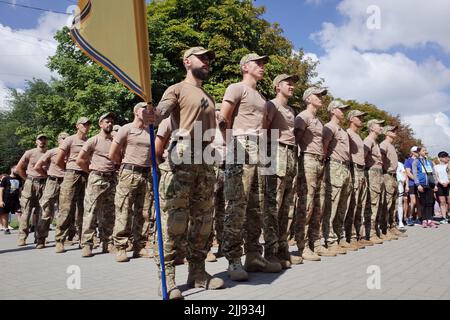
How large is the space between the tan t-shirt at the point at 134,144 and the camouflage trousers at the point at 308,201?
251cm

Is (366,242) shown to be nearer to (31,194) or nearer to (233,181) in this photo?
(233,181)

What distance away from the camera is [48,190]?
28.9 ft

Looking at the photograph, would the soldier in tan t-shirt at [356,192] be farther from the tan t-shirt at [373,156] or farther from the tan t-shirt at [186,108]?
the tan t-shirt at [186,108]

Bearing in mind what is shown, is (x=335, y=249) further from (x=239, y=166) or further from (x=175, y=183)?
(x=175, y=183)

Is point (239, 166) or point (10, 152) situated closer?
point (239, 166)

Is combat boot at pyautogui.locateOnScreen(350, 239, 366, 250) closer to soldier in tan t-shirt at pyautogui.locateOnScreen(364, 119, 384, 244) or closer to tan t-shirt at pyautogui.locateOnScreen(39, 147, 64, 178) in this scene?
soldier in tan t-shirt at pyautogui.locateOnScreen(364, 119, 384, 244)

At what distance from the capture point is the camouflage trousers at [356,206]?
26.8ft

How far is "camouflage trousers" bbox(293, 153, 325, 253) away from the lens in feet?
21.2

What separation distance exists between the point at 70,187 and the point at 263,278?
4634 millimetres

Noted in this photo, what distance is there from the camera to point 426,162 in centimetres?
1348

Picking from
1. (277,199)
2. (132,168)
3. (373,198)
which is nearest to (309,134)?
(277,199)

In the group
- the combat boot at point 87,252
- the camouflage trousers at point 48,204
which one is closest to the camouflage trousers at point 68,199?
the camouflage trousers at point 48,204
